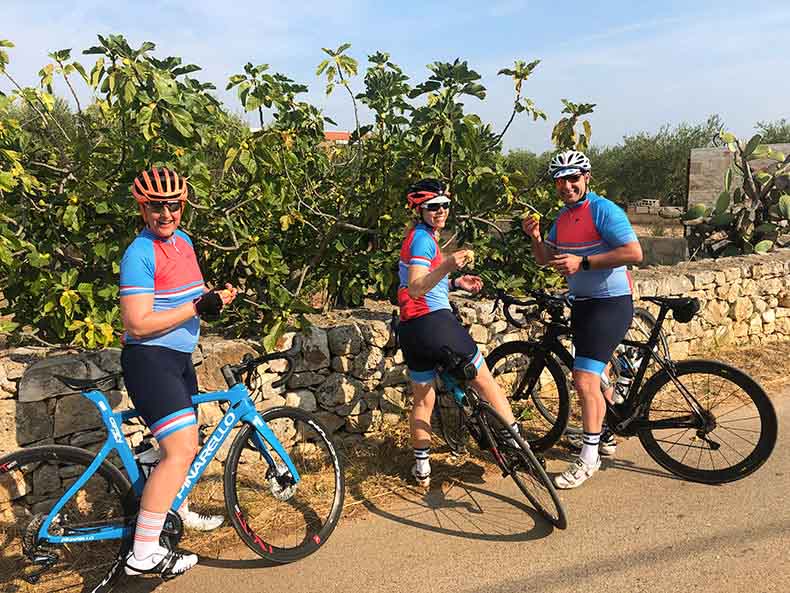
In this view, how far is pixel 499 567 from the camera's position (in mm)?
3193

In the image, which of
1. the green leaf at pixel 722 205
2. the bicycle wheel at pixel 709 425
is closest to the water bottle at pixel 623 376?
the bicycle wheel at pixel 709 425

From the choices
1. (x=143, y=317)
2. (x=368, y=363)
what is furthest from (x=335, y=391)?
(x=143, y=317)

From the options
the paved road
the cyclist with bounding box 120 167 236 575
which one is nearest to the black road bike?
the paved road

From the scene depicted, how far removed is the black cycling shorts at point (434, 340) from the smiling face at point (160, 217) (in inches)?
61.0

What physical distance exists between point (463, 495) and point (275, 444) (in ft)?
4.42

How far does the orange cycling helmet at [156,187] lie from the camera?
9.23 feet

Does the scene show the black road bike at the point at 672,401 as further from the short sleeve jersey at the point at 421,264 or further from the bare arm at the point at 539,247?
the short sleeve jersey at the point at 421,264

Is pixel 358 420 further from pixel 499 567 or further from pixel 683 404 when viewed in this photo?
pixel 683 404

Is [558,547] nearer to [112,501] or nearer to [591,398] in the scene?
[591,398]

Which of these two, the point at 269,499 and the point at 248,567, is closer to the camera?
the point at 248,567

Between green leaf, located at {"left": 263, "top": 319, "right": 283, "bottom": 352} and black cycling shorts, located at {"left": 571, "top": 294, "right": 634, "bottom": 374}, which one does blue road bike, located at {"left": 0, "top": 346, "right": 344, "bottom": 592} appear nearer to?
green leaf, located at {"left": 263, "top": 319, "right": 283, "bottom": 352}

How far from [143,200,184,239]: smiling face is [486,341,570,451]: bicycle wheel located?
2.52 meters

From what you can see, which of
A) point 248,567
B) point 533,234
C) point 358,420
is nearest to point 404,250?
point 533,234

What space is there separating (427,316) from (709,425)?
6.32 feet
